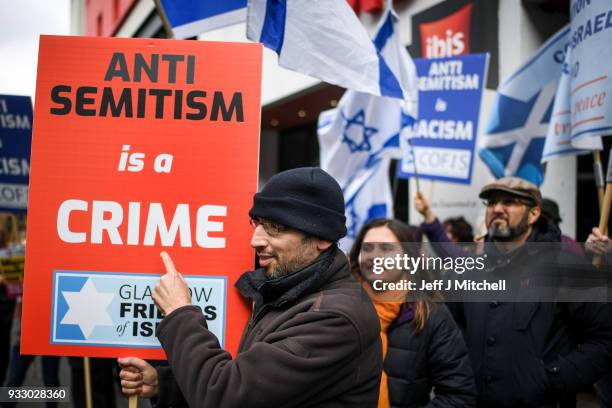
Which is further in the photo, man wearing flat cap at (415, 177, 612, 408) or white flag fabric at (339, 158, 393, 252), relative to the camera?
white flag fabric at (339, 158, 393, 252)

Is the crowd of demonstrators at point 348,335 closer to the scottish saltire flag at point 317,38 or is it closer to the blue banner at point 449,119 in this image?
the scottish saltire flag at point 317,38

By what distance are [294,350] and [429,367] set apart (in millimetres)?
1275

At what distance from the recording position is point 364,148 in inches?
221

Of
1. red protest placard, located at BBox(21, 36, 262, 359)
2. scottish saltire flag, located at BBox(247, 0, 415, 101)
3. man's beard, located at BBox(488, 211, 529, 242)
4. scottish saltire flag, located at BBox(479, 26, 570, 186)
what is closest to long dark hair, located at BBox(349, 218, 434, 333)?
man's beard, located at BBox(488, 211, 529, 242)

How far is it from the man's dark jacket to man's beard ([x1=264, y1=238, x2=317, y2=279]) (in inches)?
1.3

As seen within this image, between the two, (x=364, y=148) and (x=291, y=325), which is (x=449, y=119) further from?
(x=291, y=325)

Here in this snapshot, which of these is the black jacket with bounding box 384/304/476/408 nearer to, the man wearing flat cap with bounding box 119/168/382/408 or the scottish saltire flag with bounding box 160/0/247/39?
the man wearing flat cap with bounding box 119/168/382/408

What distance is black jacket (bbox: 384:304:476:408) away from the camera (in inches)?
107

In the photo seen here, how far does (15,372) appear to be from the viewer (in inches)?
216

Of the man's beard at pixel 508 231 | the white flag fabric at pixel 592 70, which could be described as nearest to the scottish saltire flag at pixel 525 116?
the white flag fabric at pixel 592 70

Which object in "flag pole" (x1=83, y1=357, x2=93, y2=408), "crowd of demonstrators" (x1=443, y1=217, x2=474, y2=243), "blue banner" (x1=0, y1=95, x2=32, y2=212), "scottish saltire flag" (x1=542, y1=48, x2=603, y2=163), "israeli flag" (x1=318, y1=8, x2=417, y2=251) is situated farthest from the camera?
"crowd of demonstrators" (x1=443, y1=217, x2=474, y2=243)

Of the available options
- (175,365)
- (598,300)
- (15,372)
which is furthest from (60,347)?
(15,372)

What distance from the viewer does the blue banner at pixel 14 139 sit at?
480 cm

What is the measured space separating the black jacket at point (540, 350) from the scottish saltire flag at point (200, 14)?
2.24m
